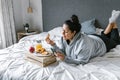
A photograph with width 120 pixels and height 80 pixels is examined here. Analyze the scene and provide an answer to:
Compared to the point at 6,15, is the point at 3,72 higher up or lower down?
lower down

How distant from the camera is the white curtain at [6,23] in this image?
11.8 ft

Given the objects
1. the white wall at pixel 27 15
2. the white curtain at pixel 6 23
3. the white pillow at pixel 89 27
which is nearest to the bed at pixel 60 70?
the white pillow at pixel 89 27

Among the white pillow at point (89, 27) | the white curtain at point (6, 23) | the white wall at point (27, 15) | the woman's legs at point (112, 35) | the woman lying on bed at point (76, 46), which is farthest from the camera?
the white wall at point (27, 15)

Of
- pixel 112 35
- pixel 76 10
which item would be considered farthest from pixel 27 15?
pixel 112 35

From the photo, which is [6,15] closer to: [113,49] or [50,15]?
[50,15]

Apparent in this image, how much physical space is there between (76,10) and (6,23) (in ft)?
4.67

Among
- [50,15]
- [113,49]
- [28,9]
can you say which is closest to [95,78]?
[113,49]

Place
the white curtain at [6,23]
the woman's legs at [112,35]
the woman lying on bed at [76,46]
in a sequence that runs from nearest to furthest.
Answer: the woman lying on bed at [76,46] → the woman's legs at [112,35] → the white curtain at [6,23]

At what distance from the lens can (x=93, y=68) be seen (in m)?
1.84

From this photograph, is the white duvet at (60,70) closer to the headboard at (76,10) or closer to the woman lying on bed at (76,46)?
the woman lying on bed at (76,46)

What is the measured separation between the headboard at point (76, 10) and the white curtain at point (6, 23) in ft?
2.26

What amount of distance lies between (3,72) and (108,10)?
2.05m

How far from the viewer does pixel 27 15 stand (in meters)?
4.23

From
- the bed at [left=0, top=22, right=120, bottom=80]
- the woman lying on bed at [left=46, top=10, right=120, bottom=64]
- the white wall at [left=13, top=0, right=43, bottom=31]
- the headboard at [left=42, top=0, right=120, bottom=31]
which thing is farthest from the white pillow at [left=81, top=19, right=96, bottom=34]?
the white wall at [left=13, top=0, right=43, bottom=31]
